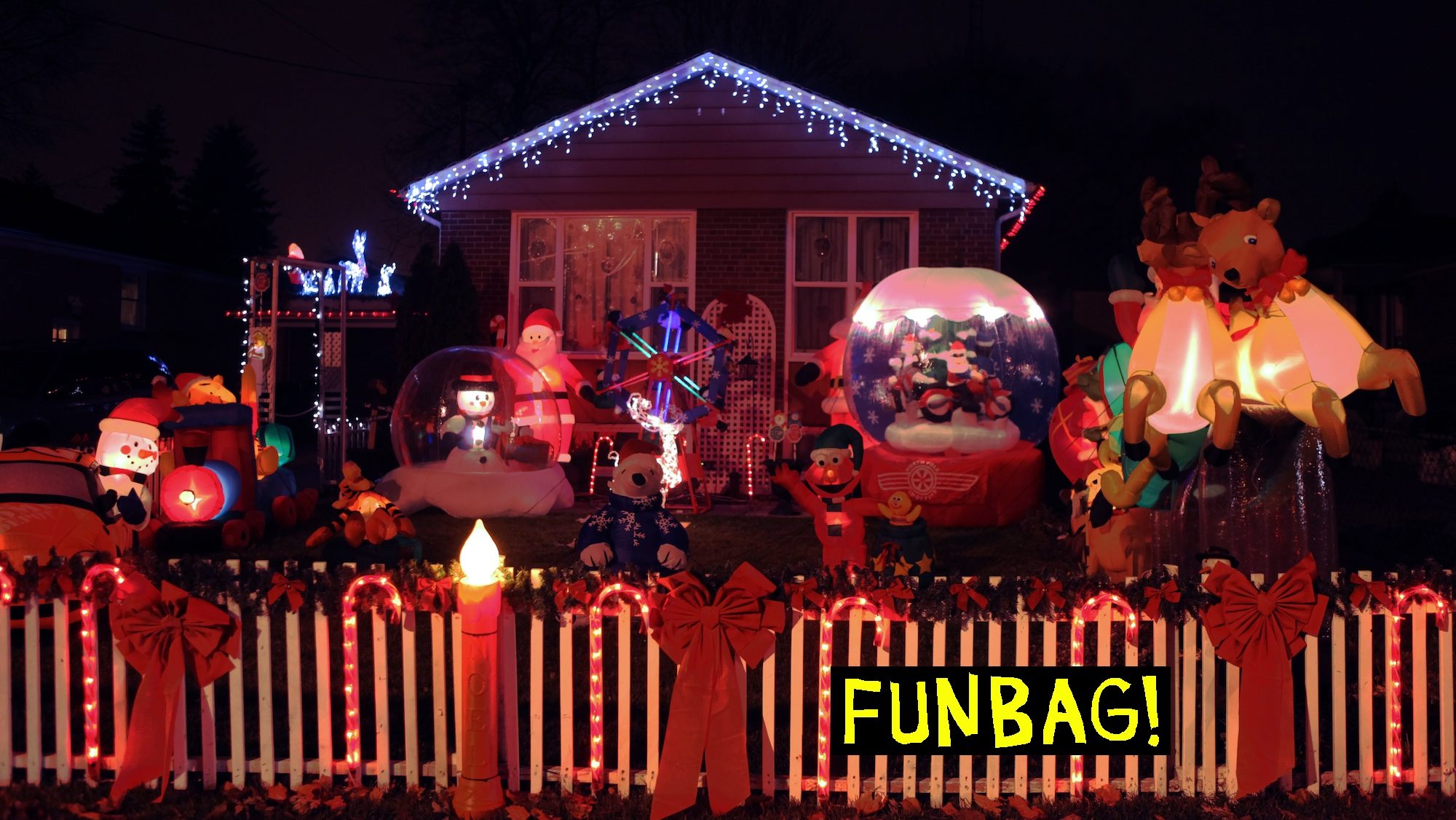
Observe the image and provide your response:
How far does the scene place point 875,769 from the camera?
4.35 metres

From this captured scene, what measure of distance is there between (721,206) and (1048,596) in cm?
989

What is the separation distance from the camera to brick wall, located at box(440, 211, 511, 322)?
1405 centimetres

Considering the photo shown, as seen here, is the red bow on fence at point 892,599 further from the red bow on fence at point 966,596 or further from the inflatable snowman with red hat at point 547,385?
the inflatable snowman with red hat at point 547,385

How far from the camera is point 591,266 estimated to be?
556 inches

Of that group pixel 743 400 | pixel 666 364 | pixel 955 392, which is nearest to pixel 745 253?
pixel 743 400

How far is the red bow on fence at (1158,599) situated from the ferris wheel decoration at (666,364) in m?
6.81

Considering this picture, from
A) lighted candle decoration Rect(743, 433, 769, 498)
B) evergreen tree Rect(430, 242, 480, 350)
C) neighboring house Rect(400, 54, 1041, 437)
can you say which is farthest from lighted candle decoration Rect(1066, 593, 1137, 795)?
evergreen tree Rect(430, 242, 480, 350)

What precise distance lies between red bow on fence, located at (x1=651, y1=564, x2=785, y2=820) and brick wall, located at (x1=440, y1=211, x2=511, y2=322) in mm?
10309

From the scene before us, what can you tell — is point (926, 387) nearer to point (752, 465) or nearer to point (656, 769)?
point (752, 465)

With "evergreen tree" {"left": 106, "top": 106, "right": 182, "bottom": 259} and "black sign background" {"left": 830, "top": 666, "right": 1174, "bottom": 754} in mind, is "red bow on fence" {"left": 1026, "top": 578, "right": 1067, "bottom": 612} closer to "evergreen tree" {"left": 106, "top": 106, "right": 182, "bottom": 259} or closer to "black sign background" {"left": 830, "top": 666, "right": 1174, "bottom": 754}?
"black sign background" {"left": 830, "top": 666, "right": 1174, "bottom": 754}

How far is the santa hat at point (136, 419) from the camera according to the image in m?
8.12

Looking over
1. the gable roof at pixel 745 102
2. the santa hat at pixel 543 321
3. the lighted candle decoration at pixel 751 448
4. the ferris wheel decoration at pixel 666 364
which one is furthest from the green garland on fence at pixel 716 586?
the gable roof at pixel 745 102

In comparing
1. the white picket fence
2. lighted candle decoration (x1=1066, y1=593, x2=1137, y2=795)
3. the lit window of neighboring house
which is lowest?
the white picket fence

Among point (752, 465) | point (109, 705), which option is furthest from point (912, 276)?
point (109, 705)
